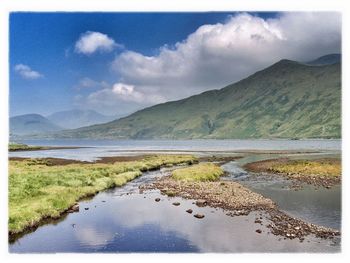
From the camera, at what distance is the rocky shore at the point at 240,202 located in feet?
97.9

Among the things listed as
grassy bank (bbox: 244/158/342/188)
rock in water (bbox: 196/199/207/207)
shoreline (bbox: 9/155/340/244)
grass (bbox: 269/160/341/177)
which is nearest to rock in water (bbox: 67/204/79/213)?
shoreline (bbox: 9/155/340/244)

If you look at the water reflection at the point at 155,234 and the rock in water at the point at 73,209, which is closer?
the water reflection at the point at 155,234

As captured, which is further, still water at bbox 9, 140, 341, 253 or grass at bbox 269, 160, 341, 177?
grass at bbox 269, 160, 341, 177

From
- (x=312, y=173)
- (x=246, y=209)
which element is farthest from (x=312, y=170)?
(x=246, y=209)

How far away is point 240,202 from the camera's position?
1610 inches

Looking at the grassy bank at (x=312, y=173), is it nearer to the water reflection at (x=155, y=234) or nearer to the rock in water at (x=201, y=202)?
the rock in water at (x=201, y=202)

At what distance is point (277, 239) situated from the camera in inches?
1105

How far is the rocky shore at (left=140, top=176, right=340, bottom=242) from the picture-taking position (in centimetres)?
2983

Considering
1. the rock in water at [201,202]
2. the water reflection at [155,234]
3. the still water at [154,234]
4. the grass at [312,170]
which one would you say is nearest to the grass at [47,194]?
the still water at [154,234]

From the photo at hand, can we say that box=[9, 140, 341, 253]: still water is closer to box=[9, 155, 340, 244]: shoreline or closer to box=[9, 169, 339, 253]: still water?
box=[9, 169, 339, 253]: still water

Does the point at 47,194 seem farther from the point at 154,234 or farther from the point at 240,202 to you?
the point at 240,202
